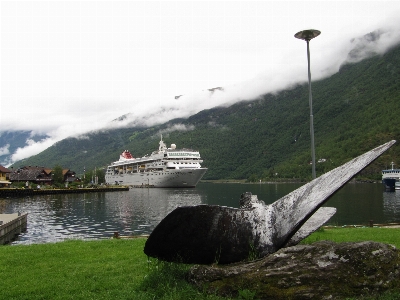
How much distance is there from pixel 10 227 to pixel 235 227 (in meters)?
17.5

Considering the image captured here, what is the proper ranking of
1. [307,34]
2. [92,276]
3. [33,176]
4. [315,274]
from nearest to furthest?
1. [315,274]
2. [92,276]
3. [307,34]
4. [33,176]

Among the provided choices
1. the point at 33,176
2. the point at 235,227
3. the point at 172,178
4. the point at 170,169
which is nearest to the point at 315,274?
the point at 235,227

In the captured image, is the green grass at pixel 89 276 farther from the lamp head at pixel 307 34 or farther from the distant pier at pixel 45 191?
the distant pier at pixel 45 191

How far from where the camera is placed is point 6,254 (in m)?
8.37

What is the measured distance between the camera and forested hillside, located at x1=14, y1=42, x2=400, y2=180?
96.6 m

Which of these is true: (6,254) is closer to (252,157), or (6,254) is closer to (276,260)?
(276,260)

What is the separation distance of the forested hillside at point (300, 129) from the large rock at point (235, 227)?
8141 centimetres

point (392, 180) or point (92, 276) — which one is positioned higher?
point (92, 276)

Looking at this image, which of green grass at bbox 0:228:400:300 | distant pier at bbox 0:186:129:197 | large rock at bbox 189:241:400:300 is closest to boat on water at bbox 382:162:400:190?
distant pier at bbox 0:186:129:197

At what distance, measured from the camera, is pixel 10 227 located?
755 inches

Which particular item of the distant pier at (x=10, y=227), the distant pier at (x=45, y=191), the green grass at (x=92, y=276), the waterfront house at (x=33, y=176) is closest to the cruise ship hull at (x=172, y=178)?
the distant pier at (x=45, y=191)

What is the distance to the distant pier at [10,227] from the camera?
1770 centimetres

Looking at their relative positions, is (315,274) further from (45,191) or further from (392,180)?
(45,191)

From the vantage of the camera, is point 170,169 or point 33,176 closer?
point 170,169
